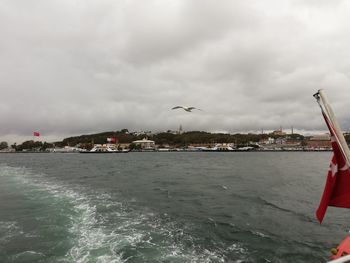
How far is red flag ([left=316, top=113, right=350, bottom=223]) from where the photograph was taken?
6203mm

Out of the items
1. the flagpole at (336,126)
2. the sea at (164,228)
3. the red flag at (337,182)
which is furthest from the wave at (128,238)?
the flagpole at (336,126)

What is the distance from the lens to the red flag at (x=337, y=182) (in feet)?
20.4

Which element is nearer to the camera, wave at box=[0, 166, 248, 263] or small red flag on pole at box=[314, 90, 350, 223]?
small red flag on pole at box=[314, 90, 350, 223]

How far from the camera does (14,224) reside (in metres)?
16.1

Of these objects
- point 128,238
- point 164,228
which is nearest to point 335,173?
point 128,238

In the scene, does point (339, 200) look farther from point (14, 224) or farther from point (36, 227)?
point (14, 224)

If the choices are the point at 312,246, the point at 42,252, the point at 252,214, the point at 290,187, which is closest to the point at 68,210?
the point at 42,252

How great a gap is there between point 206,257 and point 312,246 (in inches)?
228

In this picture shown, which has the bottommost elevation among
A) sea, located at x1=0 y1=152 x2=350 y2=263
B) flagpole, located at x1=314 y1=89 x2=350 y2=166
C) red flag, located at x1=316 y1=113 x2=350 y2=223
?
sea, located at x1=0 y1=152 x2=350 y2=263

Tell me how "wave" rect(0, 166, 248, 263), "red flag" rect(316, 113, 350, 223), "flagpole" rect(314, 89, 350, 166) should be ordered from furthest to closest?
"wave" rect(0, 166, 248, 263) → "red flag" rect(316, 113, 350, 223) → "flagpole" rect(314, 89, 350, 166)

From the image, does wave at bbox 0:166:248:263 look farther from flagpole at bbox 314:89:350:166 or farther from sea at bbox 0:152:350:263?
flagpole at bbox 314:89:350:166

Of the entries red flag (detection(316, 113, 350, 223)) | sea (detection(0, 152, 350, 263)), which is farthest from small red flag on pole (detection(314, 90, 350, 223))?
sea (detection(0, 152, 350, 263))

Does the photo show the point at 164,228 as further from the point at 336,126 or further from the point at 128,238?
the point at 336,126

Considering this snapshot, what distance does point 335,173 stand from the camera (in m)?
6.34
